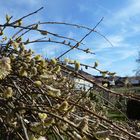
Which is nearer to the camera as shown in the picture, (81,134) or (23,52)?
(81,134)

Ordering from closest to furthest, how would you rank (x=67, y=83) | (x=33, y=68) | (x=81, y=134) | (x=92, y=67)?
(x=81, y=134)
(x=33, y=68)
(x=92, y=67)
(x=67, y=83)

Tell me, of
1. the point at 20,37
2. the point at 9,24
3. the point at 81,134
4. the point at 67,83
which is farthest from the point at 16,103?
the point at 67,83

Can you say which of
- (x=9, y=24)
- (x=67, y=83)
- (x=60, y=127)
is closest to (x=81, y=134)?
(x=60, y=127)

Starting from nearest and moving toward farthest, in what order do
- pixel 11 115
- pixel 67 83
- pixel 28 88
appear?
pixel 11 115, pixel 28 88, pixel 67 83

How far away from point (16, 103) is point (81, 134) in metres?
0.50

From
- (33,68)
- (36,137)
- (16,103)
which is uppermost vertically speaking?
(33,68)

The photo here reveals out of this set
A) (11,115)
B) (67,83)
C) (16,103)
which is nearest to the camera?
(11,115)

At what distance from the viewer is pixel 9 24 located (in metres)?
2.43

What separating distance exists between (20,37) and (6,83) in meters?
0.61

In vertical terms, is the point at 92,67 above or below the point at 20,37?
below

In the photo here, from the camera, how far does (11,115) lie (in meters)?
1.72

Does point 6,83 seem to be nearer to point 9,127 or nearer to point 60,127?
point 9,127

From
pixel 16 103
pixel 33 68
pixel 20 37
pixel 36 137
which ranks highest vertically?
pixel 20 37

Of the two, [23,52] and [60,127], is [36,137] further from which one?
[23,52]
